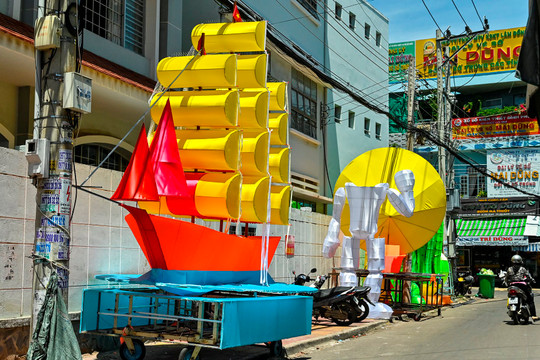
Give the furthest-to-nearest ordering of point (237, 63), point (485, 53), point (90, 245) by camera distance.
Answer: point (485, 53) → point (237, 63) → point (90, 245)

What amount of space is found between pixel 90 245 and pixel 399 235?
10484mm

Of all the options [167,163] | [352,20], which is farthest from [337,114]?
[167,163]

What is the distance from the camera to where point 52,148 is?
743 cm

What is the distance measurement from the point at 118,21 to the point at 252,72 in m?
4.78

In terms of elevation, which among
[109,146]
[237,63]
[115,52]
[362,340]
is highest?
[115,52]

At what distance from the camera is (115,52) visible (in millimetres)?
13641

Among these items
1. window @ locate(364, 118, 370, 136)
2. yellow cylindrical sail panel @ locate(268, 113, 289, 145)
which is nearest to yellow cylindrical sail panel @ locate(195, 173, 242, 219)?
yellow cylindrical sail panel @ locate(268, 113, 289, 145)

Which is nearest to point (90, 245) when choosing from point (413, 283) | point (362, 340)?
point (362, 340)

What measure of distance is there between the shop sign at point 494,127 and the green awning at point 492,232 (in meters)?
4.87

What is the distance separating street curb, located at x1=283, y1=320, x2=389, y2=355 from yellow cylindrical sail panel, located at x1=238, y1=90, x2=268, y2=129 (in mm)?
3718

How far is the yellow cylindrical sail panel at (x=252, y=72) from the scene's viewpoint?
426 inches

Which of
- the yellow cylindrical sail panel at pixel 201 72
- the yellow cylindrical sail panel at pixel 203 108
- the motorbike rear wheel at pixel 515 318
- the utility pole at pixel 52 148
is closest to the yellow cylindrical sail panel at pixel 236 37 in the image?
the yellow cylindrical sail panel at pixel 201 72

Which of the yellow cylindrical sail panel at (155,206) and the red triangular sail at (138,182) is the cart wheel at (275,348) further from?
the red triangular sail at (138,182)

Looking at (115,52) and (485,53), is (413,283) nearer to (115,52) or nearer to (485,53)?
(115,52)
